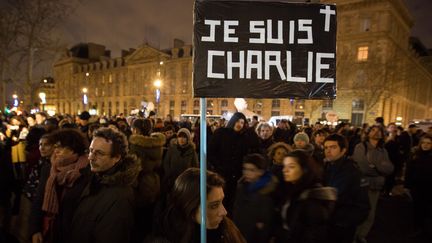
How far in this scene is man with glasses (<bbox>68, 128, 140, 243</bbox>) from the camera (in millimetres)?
2025

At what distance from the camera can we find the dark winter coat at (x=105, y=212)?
202cm

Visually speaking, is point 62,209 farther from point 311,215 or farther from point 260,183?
point 311,215

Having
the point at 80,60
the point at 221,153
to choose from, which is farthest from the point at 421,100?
the point at 80,60

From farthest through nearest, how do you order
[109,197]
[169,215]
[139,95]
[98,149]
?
[139,95], [98,149], [109,197], [169,215]

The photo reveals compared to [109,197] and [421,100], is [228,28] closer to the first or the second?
[109,197]

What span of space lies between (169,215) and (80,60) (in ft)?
266

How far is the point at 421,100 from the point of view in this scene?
62719mm

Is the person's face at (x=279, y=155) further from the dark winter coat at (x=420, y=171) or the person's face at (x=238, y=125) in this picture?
the dark winter coat at (x=420, y=171)

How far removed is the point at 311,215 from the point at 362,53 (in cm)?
4190

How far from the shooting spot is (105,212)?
80.0 inches

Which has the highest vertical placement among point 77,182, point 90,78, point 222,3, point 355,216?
point 90,78

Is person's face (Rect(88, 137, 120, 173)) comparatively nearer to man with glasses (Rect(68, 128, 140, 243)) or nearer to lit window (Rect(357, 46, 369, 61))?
man with glasses (Rect(68, 128, 140, 243))

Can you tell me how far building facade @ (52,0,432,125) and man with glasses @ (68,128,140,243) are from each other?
558 inches

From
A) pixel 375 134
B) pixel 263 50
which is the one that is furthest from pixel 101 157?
pixel 375 134
